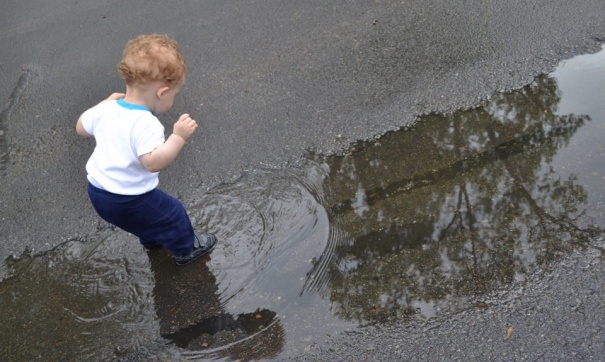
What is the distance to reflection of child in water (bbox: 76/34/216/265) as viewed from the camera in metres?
3.08

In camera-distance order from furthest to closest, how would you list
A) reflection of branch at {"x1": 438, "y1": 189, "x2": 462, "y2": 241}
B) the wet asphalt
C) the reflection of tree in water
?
reflection of branch at {"x1": 438, "y1": 189, "x2": 462, "y2": 241} → the reflection of tree in water → the wet asphalt

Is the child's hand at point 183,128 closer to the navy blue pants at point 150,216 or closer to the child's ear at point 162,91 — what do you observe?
the child's ear at point 162,91

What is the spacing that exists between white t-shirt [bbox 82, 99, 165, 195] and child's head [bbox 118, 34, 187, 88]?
15 cm

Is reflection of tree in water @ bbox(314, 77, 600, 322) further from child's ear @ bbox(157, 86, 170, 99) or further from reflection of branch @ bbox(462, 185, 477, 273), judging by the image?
child's ear @ bbox(157, 86, 170, 99)

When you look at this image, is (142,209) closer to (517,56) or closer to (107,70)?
(107,70)

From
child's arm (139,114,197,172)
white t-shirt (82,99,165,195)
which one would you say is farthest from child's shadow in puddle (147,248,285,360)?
child's arm (139,114,197,172)

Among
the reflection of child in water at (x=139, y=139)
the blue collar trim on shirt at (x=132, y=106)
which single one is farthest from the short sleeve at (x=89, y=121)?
the blue collar trim on shirt at (x=132, y=106)

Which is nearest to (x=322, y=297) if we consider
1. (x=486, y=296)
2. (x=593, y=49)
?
(x=486, y=296)

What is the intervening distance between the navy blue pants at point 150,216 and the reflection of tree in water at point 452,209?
0.84 metres

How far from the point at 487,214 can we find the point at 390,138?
3.17ft

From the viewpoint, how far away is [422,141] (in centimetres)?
Result: 414

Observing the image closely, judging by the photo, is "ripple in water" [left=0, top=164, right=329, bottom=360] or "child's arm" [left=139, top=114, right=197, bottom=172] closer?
"child's arm" [left=139, top=114, right=197, bottom=172]

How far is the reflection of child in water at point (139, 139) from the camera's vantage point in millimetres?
3082

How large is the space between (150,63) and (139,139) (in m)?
0.38
